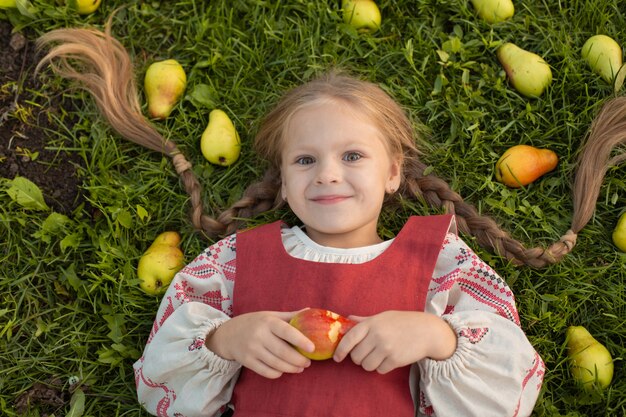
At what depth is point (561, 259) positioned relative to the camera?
335 centimetres

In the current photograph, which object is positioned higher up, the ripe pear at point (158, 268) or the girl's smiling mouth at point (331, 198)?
the girl's smiling mouth at point (331, 198)

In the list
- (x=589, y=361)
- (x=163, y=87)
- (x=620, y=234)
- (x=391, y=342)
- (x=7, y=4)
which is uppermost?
(x=7, y=4)

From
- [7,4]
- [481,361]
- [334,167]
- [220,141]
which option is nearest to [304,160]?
[334,167]

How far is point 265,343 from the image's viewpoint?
8.59 feet

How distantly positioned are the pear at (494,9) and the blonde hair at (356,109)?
708mm

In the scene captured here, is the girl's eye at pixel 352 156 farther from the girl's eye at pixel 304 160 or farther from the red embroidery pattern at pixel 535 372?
the red embroidery pattern at pixel 535 372

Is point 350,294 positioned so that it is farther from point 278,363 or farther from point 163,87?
point 163,87

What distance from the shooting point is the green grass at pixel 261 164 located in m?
3.29

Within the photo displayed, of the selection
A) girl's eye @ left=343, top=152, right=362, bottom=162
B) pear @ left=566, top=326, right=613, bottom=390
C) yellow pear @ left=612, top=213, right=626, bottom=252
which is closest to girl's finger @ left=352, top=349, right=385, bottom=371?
girl's eye @ left=343, top=152, right=362, bottom=162

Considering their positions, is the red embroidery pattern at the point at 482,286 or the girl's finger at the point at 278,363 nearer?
the girl's finger at the point at 278,363

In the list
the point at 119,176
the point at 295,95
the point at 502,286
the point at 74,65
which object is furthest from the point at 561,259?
the point at 74,65

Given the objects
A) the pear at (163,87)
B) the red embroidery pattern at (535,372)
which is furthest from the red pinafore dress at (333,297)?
the pear at (163,87)

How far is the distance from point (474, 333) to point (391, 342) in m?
0.35

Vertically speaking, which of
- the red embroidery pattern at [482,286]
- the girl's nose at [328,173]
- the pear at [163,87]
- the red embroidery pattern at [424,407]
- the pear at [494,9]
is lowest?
the red embroidery pattern at [424,407]
